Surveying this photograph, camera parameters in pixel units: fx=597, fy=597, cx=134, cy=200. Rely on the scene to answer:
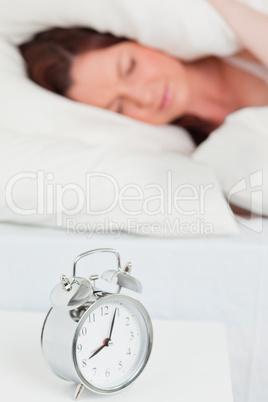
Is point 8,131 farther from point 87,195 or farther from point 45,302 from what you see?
point 45,302

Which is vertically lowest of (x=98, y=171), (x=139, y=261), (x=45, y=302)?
(x=45, y=302)

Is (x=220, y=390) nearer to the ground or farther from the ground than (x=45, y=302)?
farther from the ground

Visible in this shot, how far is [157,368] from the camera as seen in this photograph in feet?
3.11

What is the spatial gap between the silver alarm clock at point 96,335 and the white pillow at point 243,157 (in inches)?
18.9

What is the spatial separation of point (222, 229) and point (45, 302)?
394mm

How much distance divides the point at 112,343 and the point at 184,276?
354 millimetres

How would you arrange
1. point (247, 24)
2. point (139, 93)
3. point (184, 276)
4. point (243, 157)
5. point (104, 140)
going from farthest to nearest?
point (139, 93), point (247, 24), point (104, 140), point (243, 157), point (184, 276)

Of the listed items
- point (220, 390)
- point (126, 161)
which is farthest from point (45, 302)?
point (220, 390)

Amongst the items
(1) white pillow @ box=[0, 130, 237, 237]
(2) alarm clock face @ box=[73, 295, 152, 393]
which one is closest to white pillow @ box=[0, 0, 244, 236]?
(1) white pillow @ box=[0, 130, 237, 237]

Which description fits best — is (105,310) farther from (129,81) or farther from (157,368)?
(129,81)

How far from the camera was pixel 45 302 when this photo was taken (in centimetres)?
123

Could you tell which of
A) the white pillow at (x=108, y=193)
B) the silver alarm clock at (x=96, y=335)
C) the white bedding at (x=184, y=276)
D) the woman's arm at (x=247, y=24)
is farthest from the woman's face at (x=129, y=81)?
the silver alarm clock at (x=96, y=335)

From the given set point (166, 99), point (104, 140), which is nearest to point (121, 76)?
point (166, 99)

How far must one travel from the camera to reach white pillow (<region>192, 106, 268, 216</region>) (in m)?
1.28
